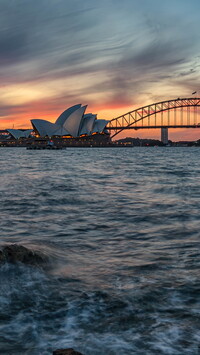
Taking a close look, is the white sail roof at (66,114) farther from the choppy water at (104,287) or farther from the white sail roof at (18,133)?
the choppy water at (104,287)

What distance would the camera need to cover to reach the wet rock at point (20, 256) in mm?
5109

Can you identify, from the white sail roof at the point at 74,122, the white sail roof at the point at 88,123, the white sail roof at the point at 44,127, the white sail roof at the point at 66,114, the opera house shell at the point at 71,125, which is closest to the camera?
the white sail roof at the point at 66,114

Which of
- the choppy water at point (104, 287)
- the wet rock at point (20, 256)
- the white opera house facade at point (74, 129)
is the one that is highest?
the white opera house facade at point (74, 129)

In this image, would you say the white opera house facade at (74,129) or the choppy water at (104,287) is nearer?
the choppy water at (104,287)

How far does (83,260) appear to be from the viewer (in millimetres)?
5617

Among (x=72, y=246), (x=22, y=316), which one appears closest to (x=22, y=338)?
(x=22, y=316)

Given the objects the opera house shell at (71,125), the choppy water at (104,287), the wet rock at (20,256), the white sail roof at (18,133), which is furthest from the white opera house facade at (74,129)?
the wet rock at (20,256)

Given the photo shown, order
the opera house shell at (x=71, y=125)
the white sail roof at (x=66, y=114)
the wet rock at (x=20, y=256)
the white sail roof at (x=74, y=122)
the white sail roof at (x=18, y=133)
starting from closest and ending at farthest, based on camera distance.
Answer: the wet rock at (x=20, y=256) < the white sail roof at (x=66, y=114) < the white sail roof at (x=74, y=122) < the opera house shell at (x=71, y=125) < the white sail roof at (x=18, y=133)

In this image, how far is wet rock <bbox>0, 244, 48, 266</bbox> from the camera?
16.8 ft

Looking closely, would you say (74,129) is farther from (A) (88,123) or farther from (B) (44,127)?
(B) (44,127)

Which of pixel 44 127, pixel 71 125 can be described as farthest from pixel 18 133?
pixel 71 125

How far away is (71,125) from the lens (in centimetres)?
12975

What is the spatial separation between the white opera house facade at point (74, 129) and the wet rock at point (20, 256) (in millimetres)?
112609

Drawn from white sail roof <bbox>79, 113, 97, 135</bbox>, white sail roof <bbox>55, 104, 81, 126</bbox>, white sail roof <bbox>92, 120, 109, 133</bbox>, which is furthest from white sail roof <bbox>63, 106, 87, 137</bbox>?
white sail roof <bbox>92, 120, 109, 133</bbox>
